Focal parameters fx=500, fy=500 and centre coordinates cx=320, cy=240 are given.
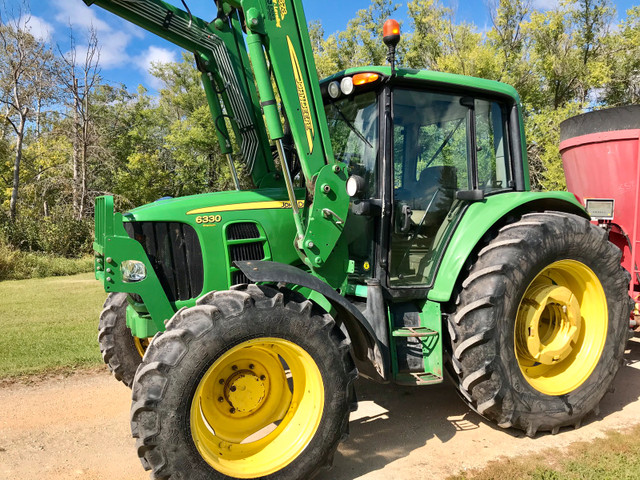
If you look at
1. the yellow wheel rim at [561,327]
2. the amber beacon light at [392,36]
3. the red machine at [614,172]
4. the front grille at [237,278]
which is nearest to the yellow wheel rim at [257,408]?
the front grille at [237,278]

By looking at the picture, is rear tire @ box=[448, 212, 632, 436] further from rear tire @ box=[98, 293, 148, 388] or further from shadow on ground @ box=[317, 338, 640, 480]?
rear tire @ box=[98, 293, 148, 388]

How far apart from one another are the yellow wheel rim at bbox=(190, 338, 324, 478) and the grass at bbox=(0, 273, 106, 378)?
3.00 metres

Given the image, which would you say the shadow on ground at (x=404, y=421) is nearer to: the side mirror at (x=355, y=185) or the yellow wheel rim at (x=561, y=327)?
the yellow wheel rim at (x=561, y=327)

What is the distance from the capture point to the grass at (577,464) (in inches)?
121

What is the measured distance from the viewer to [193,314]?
280 cm

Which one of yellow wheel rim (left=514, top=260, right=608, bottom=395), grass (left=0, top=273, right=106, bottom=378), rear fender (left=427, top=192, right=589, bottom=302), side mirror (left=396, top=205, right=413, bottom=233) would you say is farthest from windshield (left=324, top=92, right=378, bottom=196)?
grass (left=0, top=273, right=106, bottom=378)

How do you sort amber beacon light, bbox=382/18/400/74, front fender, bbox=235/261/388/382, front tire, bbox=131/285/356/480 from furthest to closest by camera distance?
amber beacon light, bbox=382/18/400/74, front fender, bbox=235/261/388/382, front tire, bbox=131/285/356/480

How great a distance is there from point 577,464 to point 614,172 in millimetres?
3452

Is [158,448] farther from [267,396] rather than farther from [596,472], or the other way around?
[596,472]

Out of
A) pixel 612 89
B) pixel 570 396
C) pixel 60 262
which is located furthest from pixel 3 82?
pixel 612 89

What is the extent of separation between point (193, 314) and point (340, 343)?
0.90 metres

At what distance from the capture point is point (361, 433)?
371cm

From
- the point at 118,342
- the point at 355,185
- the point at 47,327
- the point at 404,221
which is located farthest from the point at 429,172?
the point at 47,327

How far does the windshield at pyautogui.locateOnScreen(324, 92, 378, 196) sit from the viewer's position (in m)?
3.63
